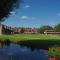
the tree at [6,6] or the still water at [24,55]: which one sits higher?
the tree at [6,6]

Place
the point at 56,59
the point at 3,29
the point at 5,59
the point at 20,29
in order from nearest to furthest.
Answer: the point at 56,59 < the point at 5,59 < the point at 3,29 < the point at 20,29

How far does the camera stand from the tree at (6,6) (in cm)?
2253

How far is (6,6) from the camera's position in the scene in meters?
23.2

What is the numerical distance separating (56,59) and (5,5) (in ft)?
41.1

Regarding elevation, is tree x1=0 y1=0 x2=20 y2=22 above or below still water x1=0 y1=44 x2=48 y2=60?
above

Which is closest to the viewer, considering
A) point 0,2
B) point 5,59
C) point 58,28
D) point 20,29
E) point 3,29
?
point 5,59

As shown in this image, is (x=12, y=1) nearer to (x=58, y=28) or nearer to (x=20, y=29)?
(x=58, y=28)

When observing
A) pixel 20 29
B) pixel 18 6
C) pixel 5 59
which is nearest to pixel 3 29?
pixel 20 29

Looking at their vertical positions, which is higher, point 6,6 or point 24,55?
point 6,6

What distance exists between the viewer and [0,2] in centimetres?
2203

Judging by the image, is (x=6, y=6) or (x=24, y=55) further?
(x=6, y=6)

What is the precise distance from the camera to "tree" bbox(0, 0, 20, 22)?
2253 centimetres

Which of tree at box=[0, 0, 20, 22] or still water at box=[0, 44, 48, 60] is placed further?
tree at box=[0, 0, 20, 22]

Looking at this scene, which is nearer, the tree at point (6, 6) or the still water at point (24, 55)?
the still water at point (24, 55)
